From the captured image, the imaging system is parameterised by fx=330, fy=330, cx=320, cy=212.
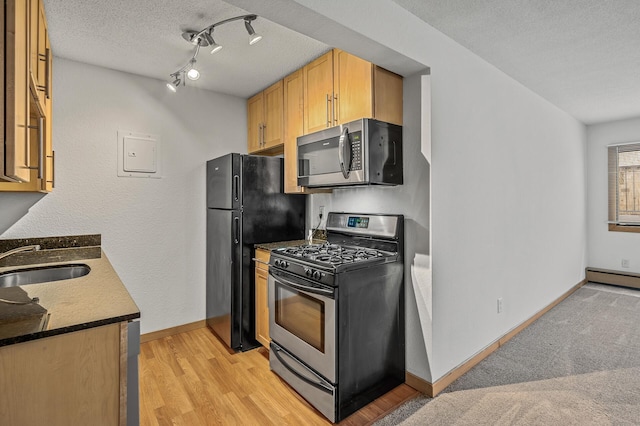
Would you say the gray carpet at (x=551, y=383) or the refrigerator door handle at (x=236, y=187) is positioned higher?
the refrigerator door handle at (x=236, y=187)

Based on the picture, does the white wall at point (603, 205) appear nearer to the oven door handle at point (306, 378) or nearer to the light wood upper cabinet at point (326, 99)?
the light wood upper cabinet at point (326, 99)

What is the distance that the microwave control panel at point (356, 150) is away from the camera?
2.12 m

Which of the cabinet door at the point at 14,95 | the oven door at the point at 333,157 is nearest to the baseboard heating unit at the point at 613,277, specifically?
the oven door at the point at 333,157

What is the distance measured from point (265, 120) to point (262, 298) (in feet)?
5.69

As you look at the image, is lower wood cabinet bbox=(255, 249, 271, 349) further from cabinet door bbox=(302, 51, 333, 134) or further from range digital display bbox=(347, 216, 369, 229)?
cabinet door bbox=(302, 51, 333, 134)

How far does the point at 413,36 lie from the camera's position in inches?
79.8

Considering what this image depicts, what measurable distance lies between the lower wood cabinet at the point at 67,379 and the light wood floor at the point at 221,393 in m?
1.00

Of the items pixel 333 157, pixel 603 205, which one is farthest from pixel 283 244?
pixel 603 205

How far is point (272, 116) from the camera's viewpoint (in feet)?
10.5

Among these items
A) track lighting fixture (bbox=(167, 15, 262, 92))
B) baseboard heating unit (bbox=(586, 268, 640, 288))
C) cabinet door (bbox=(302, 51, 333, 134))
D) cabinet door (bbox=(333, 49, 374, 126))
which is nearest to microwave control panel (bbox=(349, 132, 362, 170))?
cabinet door (bbox=(333, 49, 374, 126))

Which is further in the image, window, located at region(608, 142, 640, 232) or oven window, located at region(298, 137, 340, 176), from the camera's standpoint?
window, located at region(608, 142, 640, 232)

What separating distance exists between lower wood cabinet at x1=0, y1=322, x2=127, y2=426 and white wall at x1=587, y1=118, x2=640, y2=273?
19.7 feet

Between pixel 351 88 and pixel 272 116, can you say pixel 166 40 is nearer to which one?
pixel 272 116

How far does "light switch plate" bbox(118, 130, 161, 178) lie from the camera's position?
2954mm
